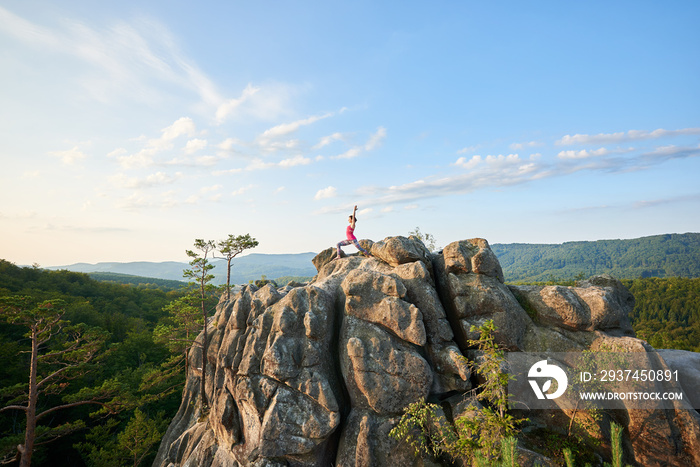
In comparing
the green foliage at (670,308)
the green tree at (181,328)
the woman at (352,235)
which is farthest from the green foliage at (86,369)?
the green foliage at (670,308)

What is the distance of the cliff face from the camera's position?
1716cm

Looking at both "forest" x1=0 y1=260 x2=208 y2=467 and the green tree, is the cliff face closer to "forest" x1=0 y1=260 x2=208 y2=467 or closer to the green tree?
the green tree

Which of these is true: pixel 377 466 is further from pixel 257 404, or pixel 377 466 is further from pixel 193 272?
pixel 193 272

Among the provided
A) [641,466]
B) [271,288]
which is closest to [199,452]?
[271,288]

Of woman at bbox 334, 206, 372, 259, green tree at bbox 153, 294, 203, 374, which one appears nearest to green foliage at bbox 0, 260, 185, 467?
green tree at bbox 153, 294, 203, 374

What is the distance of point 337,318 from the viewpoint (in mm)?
20891

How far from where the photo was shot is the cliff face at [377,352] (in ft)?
56.3

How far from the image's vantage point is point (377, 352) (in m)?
18.4

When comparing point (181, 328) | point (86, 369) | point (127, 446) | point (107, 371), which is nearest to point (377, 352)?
point (181, 328)

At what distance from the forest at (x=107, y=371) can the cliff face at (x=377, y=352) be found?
13.4 meters

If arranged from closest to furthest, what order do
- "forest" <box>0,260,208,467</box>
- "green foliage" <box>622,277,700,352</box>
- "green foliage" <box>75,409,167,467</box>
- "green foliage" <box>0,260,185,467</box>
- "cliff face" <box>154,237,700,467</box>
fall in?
"cliff face" <box>154,237,700,467</box>, "forest" <box>0,260,208,467</box>, "green foliage" <box>0,260,185,467</box>, "green foliage" <box>75,409,167,467</box>, "green foliage" <box>622,277,700,352</box>

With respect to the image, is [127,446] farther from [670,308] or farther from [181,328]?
[670,308]

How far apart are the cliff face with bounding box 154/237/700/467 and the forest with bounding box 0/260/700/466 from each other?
13.4 meters

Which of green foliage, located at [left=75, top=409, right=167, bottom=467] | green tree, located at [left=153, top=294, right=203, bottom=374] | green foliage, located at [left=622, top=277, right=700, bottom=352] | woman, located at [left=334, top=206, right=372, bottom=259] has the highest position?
woman, located at [left=334, top=206, right=372, bottom=259]
